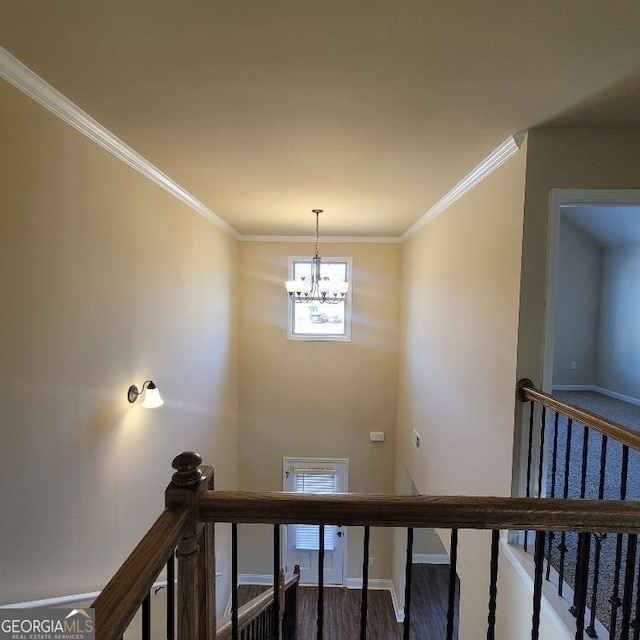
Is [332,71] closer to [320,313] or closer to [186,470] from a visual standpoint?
[186,470]

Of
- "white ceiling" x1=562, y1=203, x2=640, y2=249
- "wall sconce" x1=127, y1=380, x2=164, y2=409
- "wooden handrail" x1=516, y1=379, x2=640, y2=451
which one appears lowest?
"wall sconce" x1=127, y1=380, x2=164, y2=409

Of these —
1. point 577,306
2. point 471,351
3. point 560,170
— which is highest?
point 560,170

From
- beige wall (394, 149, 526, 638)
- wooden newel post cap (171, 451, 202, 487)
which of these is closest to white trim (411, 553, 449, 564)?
beige wall (394, 149, 526, 638)

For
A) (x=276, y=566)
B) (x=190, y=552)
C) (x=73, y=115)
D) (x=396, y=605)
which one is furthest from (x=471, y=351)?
(x=396, y=605)

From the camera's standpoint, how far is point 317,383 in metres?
5.66

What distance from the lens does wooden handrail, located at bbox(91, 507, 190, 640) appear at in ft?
2.19

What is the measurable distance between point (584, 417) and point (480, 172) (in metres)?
1.73

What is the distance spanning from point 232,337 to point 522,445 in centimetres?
398

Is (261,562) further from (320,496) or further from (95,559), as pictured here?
(320,496)

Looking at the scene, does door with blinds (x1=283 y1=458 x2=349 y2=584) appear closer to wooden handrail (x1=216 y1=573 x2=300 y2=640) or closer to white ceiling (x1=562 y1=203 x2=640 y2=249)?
wooden handrail (x1=216 y1=573 x2=300 y2=640)

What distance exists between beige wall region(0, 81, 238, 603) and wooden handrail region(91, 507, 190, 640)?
1096mm

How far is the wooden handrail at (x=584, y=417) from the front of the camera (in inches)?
56.0

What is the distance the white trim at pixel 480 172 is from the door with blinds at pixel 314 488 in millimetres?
3865

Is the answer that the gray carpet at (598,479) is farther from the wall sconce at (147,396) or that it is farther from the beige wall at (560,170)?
the wall sconce at (147,396)
